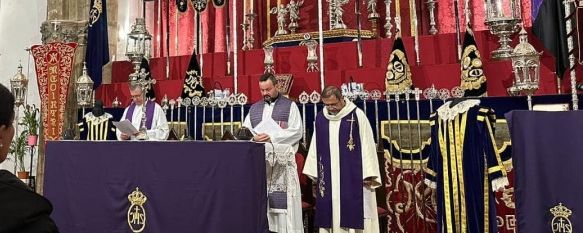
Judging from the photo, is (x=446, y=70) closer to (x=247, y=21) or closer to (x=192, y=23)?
(x=247, y=21)

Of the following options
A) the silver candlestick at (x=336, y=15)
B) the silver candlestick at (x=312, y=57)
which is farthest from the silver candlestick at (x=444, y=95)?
the silver candlestick at (x=336, y=15)

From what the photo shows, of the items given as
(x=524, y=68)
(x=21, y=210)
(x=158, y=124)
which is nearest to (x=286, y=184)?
(x=524, y=68)

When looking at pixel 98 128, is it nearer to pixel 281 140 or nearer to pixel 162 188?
pixel 281 140

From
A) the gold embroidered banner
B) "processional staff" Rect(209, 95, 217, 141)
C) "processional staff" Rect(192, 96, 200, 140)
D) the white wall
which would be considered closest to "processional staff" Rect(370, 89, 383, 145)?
"processional staff" Rect(209, 95, 217, 141)

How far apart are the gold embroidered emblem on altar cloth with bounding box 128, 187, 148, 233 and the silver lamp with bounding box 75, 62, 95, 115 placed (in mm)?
4381

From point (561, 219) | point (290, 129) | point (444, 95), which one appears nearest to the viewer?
point (561, 219)

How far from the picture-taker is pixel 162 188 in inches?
153

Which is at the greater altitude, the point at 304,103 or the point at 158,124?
the point at 304,103

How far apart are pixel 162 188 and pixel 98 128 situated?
3524mm

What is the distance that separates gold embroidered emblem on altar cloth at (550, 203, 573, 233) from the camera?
3441mm

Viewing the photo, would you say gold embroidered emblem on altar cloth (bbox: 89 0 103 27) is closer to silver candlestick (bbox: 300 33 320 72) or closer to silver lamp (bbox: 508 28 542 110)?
silver candlestick (bbox: 300 33 320 72)

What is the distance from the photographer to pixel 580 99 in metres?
4.84

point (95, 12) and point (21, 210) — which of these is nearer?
point (21, 210)

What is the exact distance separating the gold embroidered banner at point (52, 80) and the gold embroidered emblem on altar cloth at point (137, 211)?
424cm
